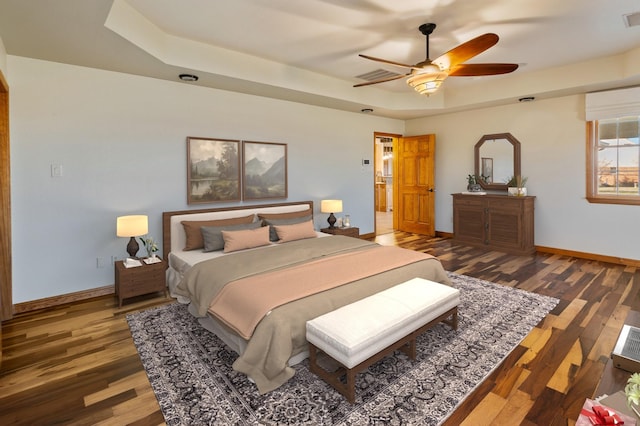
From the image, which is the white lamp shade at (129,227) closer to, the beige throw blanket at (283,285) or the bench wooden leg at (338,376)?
the beige throw blanket at (283,285)

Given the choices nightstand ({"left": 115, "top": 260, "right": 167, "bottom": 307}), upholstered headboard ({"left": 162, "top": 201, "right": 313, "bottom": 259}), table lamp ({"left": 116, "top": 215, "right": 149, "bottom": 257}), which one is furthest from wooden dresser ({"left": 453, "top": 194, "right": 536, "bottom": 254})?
table lamp ({"left": 116, "top": 215, "right": 149, "bottom": 257})

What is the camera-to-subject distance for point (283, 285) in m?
2.63

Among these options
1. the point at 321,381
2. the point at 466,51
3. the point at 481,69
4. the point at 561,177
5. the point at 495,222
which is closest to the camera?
the point at 321,381

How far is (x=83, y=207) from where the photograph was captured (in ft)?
12.4

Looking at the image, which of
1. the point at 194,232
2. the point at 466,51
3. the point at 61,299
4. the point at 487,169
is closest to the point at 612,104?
the point at 487,169

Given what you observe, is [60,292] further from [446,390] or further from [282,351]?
[446,390]

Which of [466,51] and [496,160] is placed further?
[496,160]

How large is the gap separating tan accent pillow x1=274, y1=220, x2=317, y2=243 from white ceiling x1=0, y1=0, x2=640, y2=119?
6.38ft

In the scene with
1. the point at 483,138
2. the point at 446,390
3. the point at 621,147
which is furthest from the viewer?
the point at 483,138

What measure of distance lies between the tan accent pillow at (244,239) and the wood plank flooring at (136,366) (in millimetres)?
928

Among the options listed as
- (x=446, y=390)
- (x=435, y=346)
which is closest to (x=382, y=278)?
(x=435, y=346)

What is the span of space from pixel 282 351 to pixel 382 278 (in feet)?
3.85

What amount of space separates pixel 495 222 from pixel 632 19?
3.29 metres

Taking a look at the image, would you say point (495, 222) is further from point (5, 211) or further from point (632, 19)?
point (5, 211)
